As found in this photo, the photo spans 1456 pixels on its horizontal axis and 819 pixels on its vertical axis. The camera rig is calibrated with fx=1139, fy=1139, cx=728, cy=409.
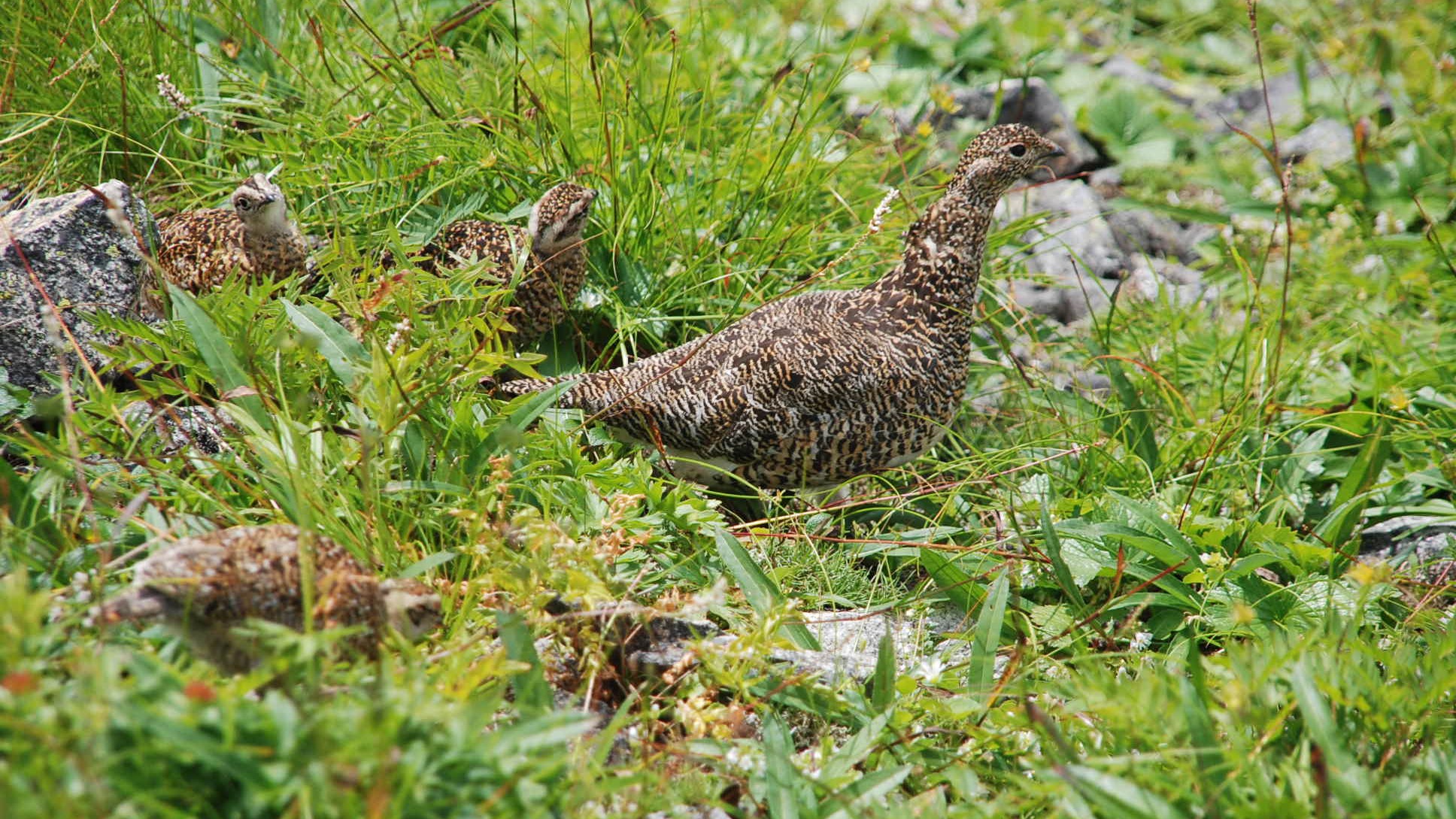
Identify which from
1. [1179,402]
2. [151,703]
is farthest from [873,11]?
[151,703]

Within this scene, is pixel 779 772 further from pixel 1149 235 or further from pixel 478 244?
pixel 1149 235

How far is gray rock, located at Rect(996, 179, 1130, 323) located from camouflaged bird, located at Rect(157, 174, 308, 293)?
3065 mm

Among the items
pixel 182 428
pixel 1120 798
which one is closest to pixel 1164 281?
pixel 1120 798

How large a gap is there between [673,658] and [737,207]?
2.22 meters

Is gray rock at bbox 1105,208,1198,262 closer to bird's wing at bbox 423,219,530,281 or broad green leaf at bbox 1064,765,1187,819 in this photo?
bird's wing at bbox 423,219,530,281

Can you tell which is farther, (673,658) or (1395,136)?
(1395,136)

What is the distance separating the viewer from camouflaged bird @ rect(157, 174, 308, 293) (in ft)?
12.5

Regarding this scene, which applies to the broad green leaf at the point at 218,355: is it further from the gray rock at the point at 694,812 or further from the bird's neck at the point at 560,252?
the gray rock at the point at 694,812

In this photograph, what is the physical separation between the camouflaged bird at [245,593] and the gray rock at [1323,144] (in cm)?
578

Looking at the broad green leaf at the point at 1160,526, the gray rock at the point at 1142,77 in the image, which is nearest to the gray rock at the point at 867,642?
the broad green leaf at the point at 1160,526

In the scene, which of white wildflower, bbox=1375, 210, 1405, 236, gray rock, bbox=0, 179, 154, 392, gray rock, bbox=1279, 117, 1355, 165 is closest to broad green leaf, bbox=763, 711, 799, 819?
gray rock, bbox=0, 179, 154, 392

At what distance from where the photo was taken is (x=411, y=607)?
8.16ft

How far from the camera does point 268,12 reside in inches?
189

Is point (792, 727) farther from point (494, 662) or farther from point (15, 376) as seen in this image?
point (15, 376)
